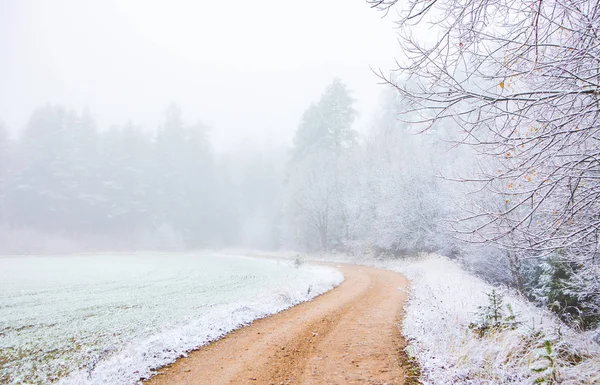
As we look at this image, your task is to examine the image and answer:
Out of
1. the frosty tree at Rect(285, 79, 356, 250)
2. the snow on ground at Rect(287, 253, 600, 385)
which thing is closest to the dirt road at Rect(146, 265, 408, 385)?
the snow on ground at Rect(287, 253, 600, 385)

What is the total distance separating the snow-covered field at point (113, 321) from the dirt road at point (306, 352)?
648 mm

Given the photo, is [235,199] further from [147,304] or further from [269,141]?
[147,304]

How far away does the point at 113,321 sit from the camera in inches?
417

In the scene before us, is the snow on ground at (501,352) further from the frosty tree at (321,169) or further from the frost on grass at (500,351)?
the frosty tree at (321,169)

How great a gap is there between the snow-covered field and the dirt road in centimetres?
65

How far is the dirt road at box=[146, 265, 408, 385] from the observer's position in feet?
18.9

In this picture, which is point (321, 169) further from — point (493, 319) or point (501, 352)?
point (501, 352)

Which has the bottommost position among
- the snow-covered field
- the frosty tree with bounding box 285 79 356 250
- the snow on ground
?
the snow-covered field

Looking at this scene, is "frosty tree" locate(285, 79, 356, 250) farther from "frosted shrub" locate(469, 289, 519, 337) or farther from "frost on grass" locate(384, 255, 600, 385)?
"frosted shrub" locate(469, 289, 519, 337)

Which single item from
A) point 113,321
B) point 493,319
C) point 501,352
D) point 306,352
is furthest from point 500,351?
point 113,321

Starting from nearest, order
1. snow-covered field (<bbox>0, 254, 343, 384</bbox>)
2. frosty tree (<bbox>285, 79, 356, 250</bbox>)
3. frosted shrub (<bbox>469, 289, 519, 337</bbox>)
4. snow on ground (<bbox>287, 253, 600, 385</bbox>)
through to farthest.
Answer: snow on ground (<bbox>287, 253, 600, 385</bbox>) < frosted shrub (<bbox>469, 289, 519, 337</bbox>) < snow-covered field (<bbox>0, 254, 343, 384</bbox>) < frosty tree (<bbox>285, 79, 356, 250</bbox>)

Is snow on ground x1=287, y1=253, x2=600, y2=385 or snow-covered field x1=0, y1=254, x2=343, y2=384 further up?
snow on ground x1=287, y1=253, x2=600, y2=385

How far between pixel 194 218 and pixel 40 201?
24245 mm

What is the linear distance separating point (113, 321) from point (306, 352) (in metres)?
7.33
